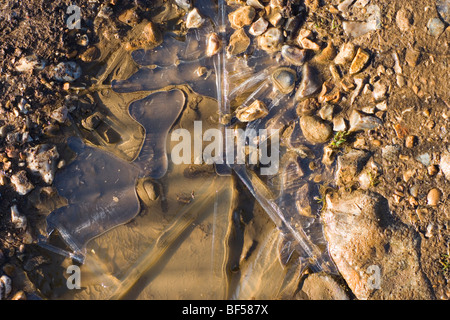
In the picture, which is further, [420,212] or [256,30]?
[256,30]

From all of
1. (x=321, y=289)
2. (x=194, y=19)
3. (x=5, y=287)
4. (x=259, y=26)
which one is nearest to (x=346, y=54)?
(x=259, y=26)

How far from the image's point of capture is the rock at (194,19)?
9.96ft

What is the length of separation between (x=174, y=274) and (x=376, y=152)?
7.03 feet

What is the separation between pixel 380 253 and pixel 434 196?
0.67 metres

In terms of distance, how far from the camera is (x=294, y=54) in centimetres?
297

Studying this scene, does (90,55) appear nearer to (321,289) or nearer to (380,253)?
(321,289)

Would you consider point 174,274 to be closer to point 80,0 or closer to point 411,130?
point 411,130

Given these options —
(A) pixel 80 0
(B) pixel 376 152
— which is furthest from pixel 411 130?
(A) pixel 80 0

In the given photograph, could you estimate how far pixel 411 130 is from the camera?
281 cm

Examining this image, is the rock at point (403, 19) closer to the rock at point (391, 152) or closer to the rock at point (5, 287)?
the rock at point (391, 152)

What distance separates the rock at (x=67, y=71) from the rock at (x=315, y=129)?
6.99 ft

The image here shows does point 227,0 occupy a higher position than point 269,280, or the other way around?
point 227,0

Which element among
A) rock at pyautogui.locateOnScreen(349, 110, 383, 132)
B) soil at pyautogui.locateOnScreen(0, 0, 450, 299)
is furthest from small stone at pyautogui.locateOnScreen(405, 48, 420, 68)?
rock at pyautogui.locateOnScreen(349, 110, 383, 132)

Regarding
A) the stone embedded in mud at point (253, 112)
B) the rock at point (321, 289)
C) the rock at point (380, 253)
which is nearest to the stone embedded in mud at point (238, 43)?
the stone embedded in mud at point (253, 112)
